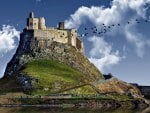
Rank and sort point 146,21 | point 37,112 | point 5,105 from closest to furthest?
point 146,21
point 37,112
point 5,105

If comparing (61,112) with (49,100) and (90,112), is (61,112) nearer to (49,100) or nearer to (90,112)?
(90,112)

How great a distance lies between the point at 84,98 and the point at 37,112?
5426cm

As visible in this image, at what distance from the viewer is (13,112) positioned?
148125mm

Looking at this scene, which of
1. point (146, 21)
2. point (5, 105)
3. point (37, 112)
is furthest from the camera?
point (5, 105)

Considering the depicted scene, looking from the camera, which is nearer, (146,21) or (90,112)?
(146,21)

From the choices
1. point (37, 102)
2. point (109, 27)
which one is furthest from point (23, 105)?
point (109, 27)

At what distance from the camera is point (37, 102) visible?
644 ft

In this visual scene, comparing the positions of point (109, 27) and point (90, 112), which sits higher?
point (109, 27)

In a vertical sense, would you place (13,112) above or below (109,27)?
below

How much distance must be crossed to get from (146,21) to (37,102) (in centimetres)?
8266

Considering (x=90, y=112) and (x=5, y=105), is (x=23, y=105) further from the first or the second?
(x=90, y=112)

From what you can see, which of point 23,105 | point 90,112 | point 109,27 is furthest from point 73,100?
point 109,27

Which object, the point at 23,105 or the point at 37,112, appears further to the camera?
the point at 23,105

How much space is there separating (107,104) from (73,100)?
11.3m
